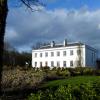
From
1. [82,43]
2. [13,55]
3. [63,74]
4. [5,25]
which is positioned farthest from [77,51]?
[5,25]

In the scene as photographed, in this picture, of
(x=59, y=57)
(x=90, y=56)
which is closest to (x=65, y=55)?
(x=59, y=57)

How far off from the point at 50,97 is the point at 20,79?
46.1 ft

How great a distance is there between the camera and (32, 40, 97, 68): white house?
8244 cm

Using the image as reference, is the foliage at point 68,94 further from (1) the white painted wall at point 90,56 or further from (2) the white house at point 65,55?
(1) the white painted wall at point 90,56

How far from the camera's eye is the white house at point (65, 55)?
270 ft

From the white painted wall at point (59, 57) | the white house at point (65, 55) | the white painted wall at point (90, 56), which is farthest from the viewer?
the white painted wall at point (90, 56)

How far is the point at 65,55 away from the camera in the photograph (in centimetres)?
8775

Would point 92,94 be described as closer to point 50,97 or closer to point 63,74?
point 50,97

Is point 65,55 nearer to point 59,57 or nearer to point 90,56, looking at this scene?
point 59,57

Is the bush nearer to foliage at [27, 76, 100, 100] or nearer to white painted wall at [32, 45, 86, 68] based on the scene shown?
foliage at [27, 76, 100, 100]

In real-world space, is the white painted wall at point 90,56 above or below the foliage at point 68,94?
above

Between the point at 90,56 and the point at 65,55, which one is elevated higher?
the point at 65,55

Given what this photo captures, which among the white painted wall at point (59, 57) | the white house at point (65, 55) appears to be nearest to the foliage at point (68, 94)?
the white house at point (65, 55)

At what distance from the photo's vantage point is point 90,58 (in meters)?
86.8
